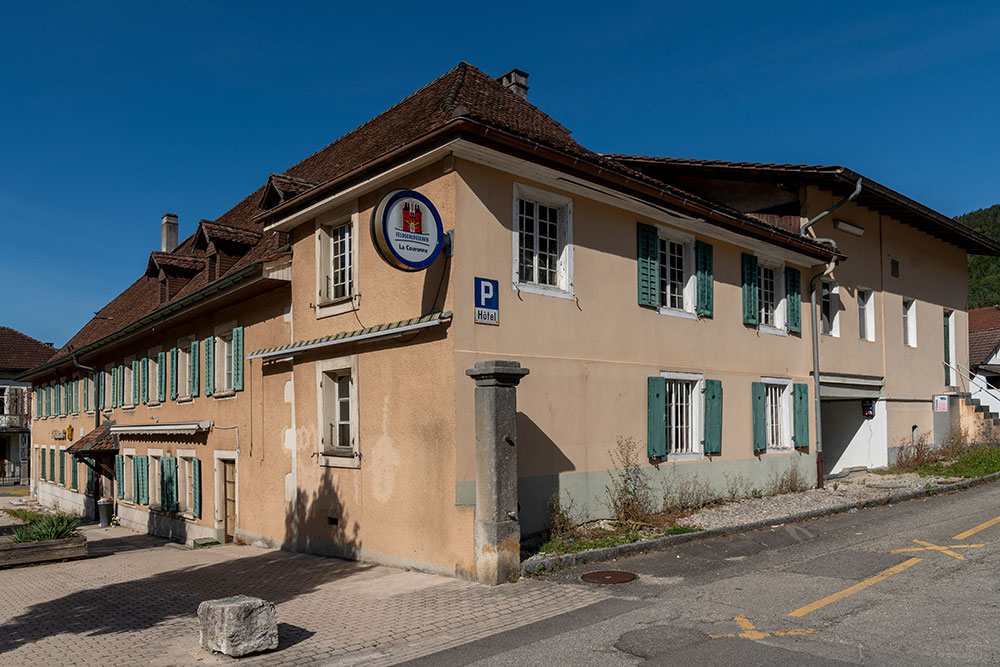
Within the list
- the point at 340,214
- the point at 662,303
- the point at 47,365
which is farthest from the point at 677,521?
the point at 47,365

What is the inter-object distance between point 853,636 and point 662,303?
7.44 meters

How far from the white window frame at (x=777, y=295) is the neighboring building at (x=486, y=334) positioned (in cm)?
6

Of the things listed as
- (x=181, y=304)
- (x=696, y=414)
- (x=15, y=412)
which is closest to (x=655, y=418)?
(x=696, y=414)

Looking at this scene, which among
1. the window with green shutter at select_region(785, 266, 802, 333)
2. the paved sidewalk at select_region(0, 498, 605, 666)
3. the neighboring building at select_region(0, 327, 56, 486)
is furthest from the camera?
the neighboring building at select_region(0, 327, 56, 486)

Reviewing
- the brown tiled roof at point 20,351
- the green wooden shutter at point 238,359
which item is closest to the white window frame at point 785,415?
the green wooden shutter at point 238,359

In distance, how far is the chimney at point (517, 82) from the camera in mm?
16469

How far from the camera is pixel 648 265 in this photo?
12.4 metres

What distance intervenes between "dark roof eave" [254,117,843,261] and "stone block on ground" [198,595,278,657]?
18.6 feet

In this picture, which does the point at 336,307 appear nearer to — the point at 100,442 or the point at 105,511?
the point at 100,442

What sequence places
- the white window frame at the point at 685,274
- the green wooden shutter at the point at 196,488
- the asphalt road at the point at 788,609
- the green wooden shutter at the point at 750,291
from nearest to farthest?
the asphalt road at the point at 788,609, the white window frame at the point at 685,274, the green wooden shutter at the point at 750,291, the green wooden shutter at the point at 196,488

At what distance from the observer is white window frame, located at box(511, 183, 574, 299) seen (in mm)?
10359

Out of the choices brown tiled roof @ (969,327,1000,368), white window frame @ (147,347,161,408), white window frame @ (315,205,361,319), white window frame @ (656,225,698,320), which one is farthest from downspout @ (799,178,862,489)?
brown tiled roof @ (969,327,1000,368)

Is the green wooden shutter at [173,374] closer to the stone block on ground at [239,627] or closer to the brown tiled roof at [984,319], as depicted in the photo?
the stone block on ground at [239,627]

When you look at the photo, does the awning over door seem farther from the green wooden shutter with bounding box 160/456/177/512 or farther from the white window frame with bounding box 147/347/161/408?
the white window frame with bounding box 147/347/161/408
